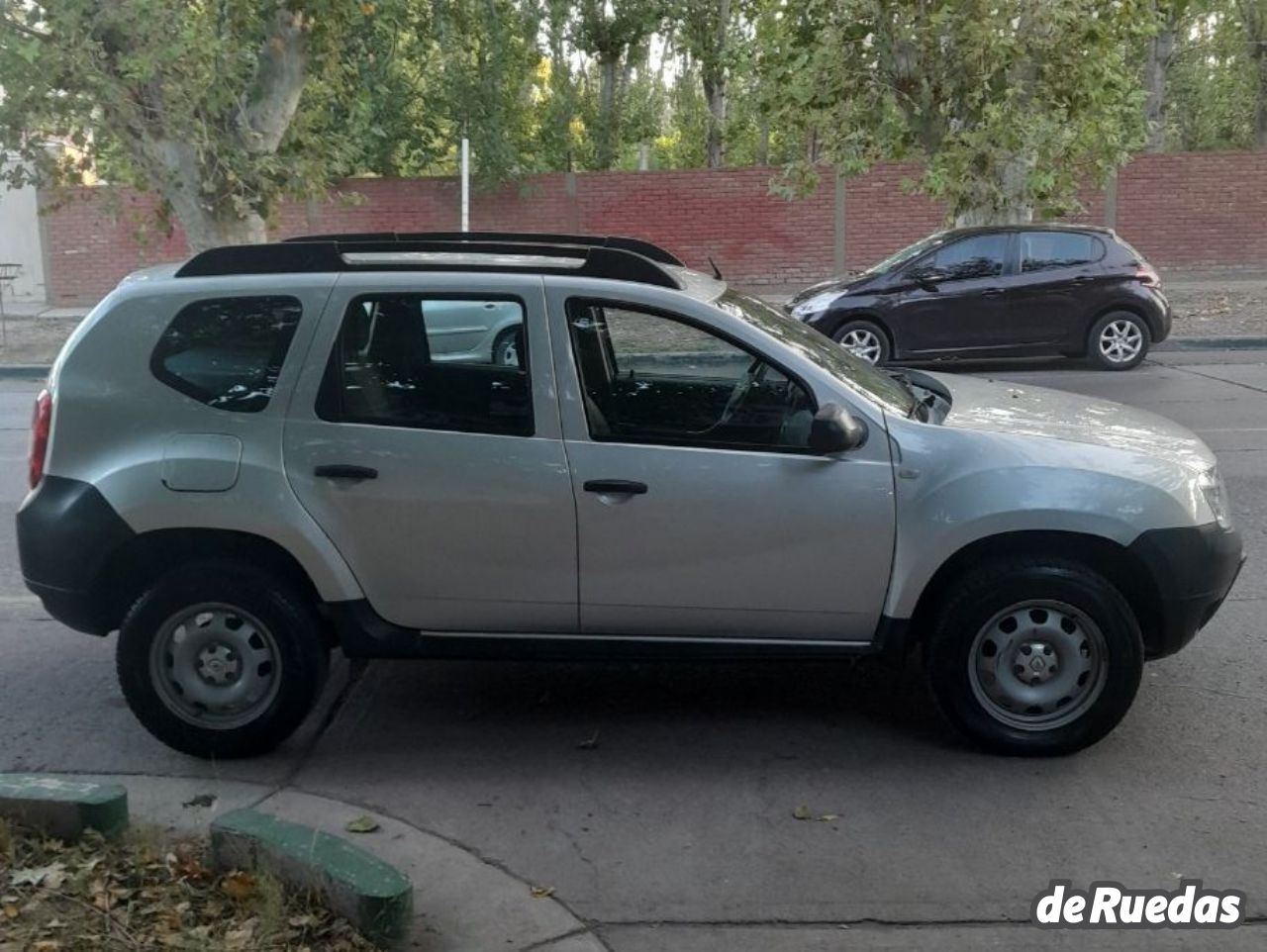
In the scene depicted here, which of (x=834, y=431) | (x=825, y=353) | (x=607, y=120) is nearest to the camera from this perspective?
(x=834, y=431)

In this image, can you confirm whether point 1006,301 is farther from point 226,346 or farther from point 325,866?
point 325,866

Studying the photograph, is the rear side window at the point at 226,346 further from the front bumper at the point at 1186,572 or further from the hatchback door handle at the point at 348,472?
the front bumper at the point at 1186,572

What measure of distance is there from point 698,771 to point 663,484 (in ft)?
3.42

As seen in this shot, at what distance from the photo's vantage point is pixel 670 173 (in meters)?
24.6

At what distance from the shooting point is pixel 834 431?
4.70 meters

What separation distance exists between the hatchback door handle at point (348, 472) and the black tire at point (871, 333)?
1102 cm

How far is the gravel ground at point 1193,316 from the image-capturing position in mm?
18453

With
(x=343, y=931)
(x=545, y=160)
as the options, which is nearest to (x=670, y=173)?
(x=545, y=160)

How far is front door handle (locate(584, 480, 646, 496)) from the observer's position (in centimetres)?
479

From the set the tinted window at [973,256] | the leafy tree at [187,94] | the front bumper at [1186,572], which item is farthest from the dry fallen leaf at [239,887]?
the tinted window at [973,256]

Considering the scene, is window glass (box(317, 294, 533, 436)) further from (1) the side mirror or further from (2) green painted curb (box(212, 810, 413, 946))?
(2) green painted curb (box(212, 810, 413, 946))

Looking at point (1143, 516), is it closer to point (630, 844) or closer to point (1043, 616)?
point (1043, 616)

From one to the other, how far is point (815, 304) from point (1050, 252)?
2752 mm

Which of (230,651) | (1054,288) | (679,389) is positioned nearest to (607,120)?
(1054,288)
